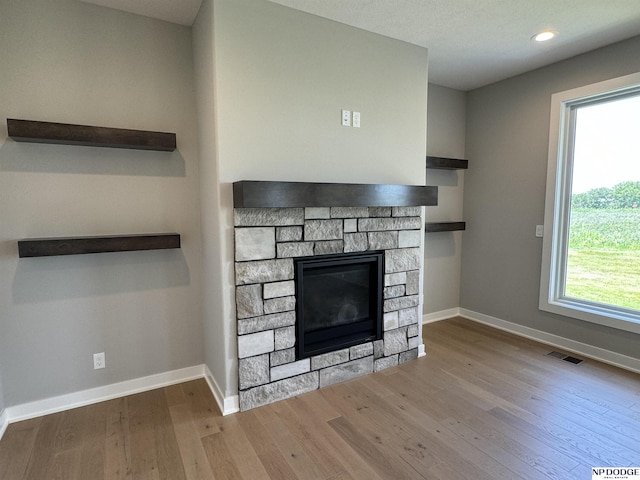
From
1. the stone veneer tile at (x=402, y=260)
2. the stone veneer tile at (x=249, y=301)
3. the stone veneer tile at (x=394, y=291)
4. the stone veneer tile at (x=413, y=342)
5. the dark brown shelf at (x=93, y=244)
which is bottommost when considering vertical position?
the stone veneer tile at (x=413, y=342)

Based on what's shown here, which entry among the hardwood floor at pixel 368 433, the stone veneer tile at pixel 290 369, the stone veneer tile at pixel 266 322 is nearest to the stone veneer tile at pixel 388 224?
the stone veneer tile at pixel 266 322

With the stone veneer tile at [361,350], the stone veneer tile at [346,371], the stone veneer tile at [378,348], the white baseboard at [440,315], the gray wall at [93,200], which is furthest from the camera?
the white baseboard at [440,315]

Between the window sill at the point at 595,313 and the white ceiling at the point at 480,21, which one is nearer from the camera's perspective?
the white ceiling at the point at 480,21

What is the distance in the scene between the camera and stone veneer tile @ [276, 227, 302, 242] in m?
2.25

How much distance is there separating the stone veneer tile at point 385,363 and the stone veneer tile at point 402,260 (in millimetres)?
716

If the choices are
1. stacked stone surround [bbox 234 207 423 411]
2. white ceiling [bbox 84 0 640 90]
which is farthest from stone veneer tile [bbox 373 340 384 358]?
white ceiling [bbox 84 0 640 90]

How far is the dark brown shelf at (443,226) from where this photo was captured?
3543mm

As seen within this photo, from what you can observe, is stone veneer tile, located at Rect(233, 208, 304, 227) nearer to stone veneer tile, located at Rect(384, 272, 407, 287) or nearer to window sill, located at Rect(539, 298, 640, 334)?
stone veneer tile, located at Rect(384, 272, 407, 287)

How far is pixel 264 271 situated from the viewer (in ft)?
7.28

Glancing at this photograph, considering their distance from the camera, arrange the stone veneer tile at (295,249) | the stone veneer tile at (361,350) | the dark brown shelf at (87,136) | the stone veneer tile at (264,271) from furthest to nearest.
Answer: the stone veneer tile at (361,350) < the stone veneer tile at (295,249) < the stone veneer tile at (264,271) < the dark brown shelf at (87,136)

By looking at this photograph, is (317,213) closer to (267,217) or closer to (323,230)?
(323,230)

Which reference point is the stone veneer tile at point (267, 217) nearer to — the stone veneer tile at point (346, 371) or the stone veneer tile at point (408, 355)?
the stone veneer tile at point (346, 371)

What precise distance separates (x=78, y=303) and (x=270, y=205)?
145 cm

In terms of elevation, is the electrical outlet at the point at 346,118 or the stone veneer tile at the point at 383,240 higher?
the electrical outlet at the point at 346,118
